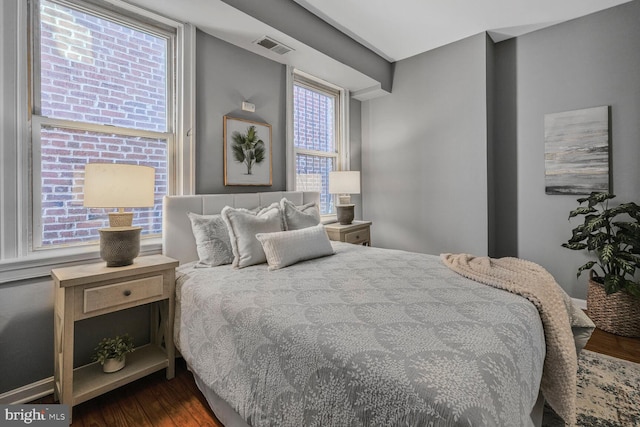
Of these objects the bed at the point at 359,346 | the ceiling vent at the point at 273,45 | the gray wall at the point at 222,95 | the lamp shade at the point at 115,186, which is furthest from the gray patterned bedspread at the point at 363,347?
the ceiling vent at the point at 273,45

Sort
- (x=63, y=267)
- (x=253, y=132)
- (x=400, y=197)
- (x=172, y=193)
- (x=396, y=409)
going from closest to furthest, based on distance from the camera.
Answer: (x=396, y=409), (x=63, y=267), (x=172, y=193), (x=253, y=132), (x=400, y=197)

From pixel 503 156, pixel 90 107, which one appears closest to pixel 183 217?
pixel 90 107

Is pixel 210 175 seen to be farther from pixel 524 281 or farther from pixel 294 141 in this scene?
pixel 524 281

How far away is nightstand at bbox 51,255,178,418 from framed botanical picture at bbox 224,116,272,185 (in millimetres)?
1103

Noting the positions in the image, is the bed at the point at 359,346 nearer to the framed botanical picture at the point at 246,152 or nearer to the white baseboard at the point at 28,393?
the white baseboard at the point at 28,393

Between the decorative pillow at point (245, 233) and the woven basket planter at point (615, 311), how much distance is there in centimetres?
292

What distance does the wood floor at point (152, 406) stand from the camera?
165 centimetres

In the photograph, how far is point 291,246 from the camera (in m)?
2.20

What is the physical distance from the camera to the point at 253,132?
3012 millimetres

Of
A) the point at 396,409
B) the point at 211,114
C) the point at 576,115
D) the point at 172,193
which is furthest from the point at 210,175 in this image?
the point at 576,115

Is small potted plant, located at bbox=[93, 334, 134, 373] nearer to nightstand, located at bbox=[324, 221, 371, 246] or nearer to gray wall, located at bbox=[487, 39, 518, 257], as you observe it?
nightstand, located at bbox=[324, 221, 371, 246]

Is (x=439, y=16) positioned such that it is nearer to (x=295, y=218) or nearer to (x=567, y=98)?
(x=567, y=98)

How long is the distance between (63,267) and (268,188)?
1815 mm

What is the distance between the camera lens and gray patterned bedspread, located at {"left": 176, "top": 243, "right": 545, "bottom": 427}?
870mm
